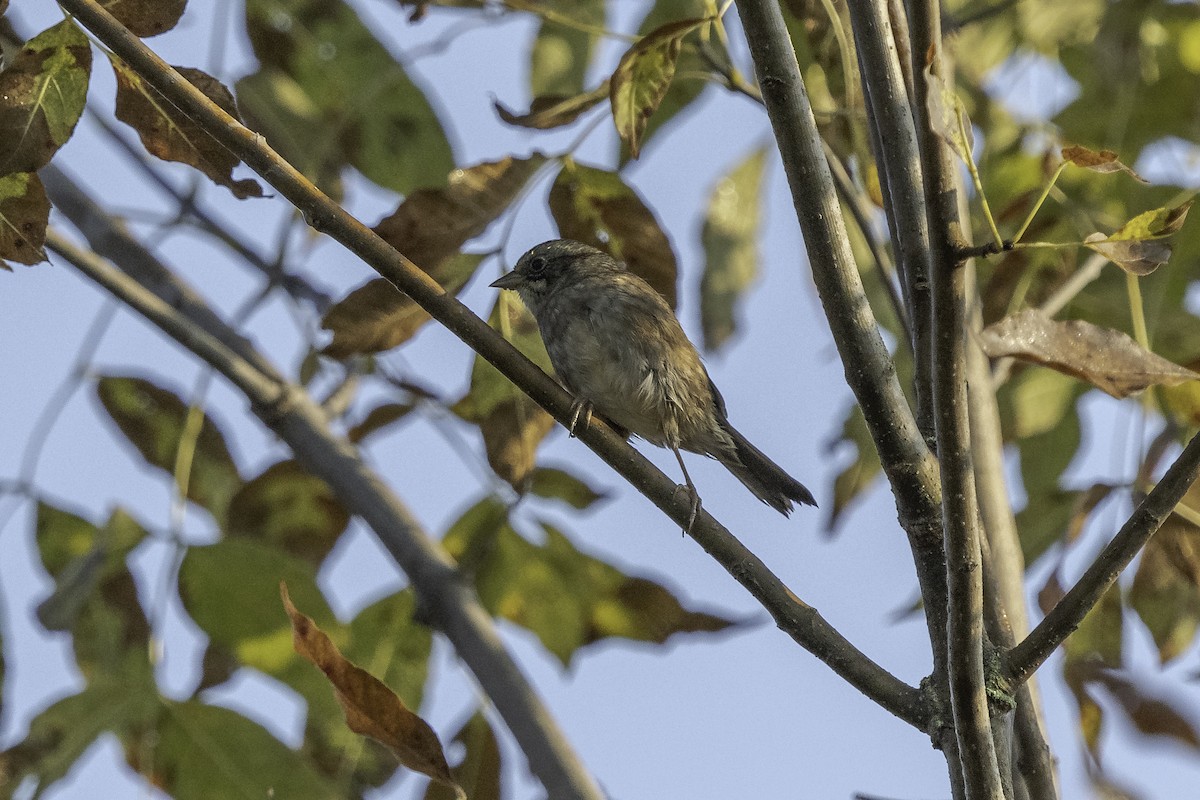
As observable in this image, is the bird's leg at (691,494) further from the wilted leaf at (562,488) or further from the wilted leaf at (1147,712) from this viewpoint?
the wilted leaf at (1147,712)

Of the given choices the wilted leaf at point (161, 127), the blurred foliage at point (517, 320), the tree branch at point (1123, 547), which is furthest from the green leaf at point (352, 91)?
the tree branch at point (1123, 547)

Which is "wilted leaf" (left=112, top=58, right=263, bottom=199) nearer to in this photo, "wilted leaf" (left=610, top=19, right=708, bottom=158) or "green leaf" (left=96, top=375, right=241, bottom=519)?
"wilted leaf" (left=610, top=19, right=708, bottom=158)

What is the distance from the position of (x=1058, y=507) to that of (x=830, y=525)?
A: 0.60 meters

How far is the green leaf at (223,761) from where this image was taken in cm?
296

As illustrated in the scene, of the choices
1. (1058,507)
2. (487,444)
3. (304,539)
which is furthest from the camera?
(304,539)

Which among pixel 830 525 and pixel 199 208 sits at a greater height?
pixel 199 208

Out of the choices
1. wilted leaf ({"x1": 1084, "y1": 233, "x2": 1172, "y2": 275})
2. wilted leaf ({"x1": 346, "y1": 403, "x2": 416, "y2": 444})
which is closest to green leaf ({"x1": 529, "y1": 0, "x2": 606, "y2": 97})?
wilted leaf ({"x1": 346, "y1": 403, "x2": 416, "y2": 444})

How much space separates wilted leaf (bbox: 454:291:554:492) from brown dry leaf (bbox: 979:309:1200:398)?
1176 millimetres

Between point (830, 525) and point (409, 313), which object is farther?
point (830, 525)

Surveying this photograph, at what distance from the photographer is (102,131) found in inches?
174

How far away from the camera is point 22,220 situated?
2307mm

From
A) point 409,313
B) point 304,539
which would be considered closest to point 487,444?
point 409,313

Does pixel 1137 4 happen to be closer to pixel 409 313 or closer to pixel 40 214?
pixel 409 313

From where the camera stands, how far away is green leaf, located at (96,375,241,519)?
147 inches
